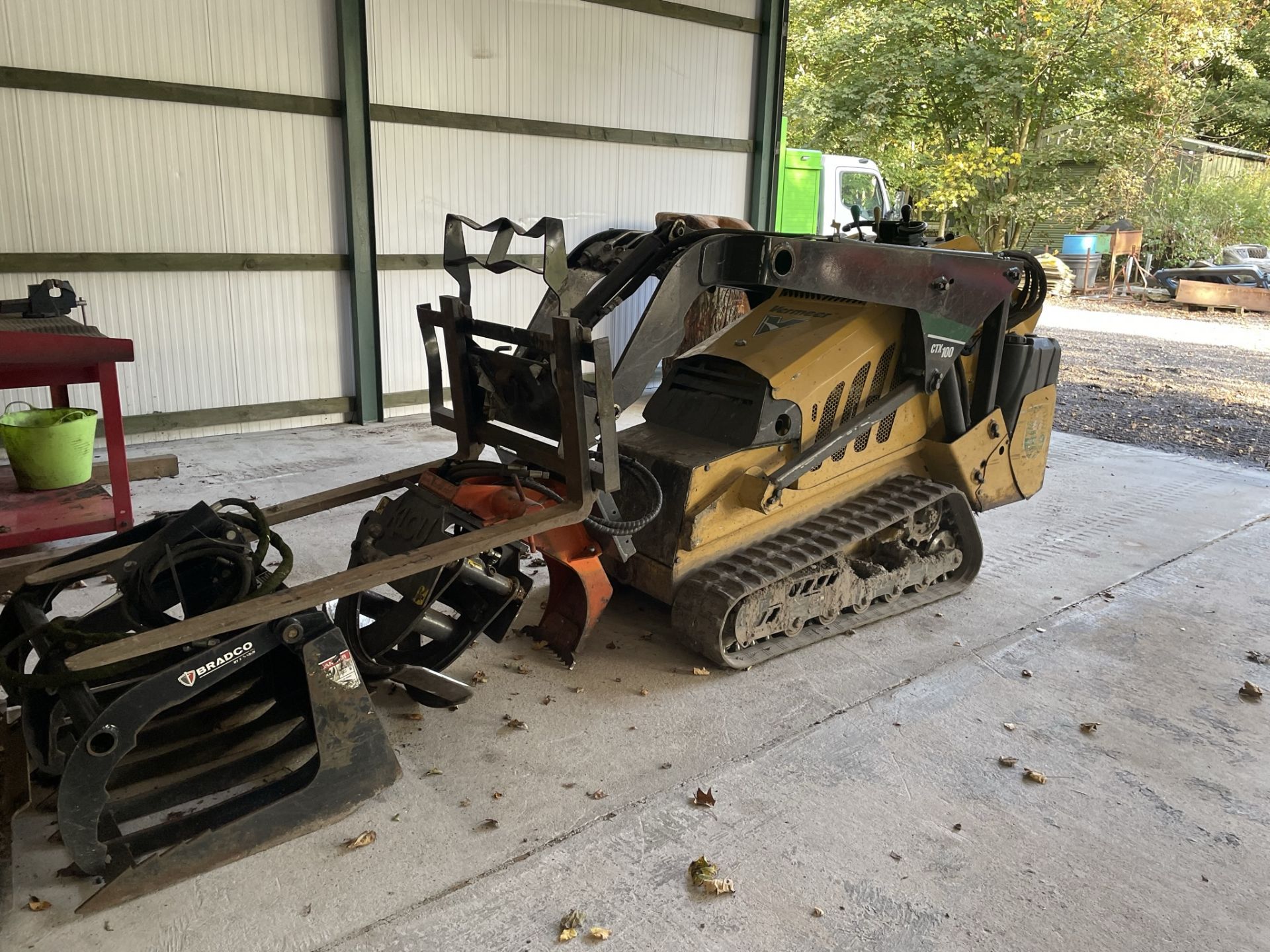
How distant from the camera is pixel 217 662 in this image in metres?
2.41

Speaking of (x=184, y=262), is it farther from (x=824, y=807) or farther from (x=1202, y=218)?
(x=1202, y=218)

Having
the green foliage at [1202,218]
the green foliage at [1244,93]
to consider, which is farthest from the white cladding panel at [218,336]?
the green foliage at [1244,93]

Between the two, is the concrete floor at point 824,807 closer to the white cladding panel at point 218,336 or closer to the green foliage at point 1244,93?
the white cladding panel at point 218,336

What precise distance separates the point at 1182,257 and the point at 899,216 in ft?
57.6

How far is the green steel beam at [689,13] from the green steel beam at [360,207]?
219 centimetres

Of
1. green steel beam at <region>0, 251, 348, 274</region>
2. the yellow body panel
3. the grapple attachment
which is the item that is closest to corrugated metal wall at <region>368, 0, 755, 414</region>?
green steel beam at <region>0, 251, 348, 274</region>

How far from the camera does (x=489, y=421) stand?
11.8 ft

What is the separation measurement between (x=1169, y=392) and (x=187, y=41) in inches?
348

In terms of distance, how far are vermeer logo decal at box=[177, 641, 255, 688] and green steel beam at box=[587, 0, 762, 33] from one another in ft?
23.3

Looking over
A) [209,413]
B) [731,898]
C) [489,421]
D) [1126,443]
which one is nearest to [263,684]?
[489,421]

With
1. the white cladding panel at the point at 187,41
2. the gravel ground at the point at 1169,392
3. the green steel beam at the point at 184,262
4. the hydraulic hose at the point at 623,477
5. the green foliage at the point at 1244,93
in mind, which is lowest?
the gravel ground at the point at 1169,392

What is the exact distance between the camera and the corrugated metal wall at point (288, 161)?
6.15 metres

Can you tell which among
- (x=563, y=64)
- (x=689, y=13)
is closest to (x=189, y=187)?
(x=563, y=64)

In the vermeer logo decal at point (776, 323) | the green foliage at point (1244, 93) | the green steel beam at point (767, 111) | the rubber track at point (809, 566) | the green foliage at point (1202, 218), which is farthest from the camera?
the green foliage at point (1244, 93)
